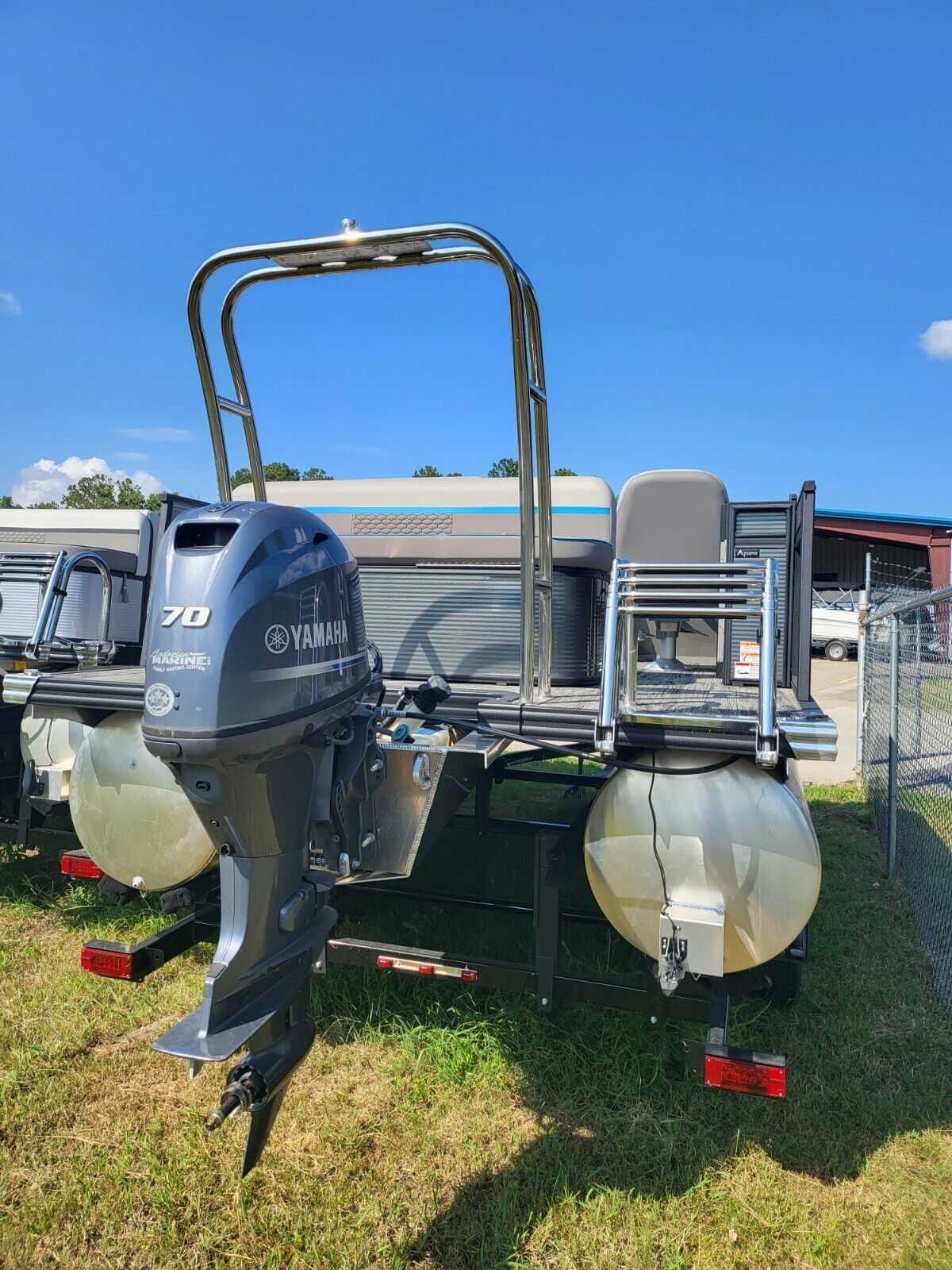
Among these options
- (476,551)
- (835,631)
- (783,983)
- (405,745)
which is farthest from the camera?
(835,631)

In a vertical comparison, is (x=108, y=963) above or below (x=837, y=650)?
below

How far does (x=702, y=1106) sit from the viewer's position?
253cm

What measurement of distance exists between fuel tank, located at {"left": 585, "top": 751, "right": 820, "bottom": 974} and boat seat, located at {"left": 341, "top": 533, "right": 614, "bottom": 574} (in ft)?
3.65

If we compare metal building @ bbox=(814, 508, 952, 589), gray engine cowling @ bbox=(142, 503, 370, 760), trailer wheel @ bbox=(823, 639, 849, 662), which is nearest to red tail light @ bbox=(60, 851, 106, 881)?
gray engine cowling @ bbox=(142, 503, 370, 760)

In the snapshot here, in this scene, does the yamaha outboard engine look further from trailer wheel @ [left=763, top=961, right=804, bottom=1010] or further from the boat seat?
trailer wheel @ [left=763, top=961, right=804, bottom=1010]

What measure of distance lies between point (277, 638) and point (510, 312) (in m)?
1.11

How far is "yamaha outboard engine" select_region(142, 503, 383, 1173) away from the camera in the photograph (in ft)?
5.69

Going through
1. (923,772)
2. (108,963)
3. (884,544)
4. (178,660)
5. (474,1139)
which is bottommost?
(474,1139)

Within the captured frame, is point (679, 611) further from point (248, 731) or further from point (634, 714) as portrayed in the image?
point (248, 731)

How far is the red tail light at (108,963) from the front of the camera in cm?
252

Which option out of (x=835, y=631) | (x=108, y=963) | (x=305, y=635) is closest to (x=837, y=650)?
(x=835, y=631)

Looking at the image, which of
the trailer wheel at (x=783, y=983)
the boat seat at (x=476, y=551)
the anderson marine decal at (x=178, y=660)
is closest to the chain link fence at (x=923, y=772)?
the trailer wheel at (x=783, y=983)

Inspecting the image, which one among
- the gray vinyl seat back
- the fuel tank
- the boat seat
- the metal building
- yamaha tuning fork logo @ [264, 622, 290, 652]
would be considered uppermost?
the metal building

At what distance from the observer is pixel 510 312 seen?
2.26 metres
